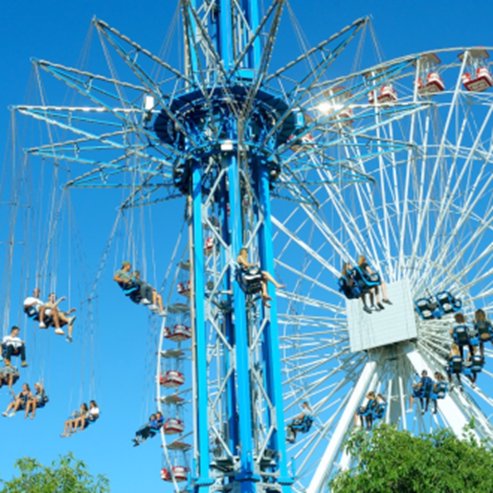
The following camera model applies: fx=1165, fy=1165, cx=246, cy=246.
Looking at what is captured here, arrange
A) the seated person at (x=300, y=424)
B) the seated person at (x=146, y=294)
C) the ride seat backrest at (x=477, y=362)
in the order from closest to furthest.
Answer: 1. the seated person at (x=146, y=294)
2. the ride seat backrest at (x=477, y=362)
3. the seated person at (x=300, y=424)

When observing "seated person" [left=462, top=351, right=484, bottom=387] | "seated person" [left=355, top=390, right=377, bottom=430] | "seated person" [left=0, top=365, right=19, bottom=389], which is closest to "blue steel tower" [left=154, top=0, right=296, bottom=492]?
"seated person" [left=0, top=365, right=19, bottom=389]

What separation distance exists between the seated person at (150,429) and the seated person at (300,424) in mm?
5612

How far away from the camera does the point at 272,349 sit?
1044 inches

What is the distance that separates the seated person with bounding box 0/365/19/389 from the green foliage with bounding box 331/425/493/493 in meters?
8.08

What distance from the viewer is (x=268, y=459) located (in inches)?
1006

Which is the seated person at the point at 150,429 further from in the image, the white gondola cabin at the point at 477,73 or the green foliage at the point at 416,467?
the white gondola cabin at the point at 477,73

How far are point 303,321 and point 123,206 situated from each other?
1102 cm

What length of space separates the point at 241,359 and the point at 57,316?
4280mm

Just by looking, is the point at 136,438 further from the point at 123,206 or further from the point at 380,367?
the point at 380,367


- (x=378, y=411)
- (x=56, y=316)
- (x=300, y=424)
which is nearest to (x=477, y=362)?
(x=378, y=411)

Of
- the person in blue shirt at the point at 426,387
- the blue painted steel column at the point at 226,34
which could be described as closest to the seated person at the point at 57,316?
the blue painted steel column at the point at 226,34

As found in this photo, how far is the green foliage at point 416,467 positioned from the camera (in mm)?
26641

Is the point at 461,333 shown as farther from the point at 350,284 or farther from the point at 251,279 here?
the point at 251,279

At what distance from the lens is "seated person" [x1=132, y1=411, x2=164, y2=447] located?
32.9 metres
